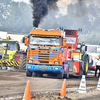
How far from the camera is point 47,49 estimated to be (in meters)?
16.2

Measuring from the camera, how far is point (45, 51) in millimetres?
16297

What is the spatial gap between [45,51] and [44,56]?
31 cm

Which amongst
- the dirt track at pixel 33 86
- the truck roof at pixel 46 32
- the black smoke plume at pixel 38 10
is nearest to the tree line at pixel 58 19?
the black smoke plume at pixel 38 10

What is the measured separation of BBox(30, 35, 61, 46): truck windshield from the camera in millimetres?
16328

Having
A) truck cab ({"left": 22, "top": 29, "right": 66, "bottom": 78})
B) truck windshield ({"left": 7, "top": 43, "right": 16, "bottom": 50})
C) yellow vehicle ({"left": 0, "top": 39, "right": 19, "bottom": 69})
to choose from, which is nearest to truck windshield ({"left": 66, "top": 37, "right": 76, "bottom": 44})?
yellow vehicle ({"left": 0, "top": 39, "right": 19, "bottom": 69})

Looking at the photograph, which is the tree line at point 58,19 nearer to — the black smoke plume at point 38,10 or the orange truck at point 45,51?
the black smoke plume at point 38,10

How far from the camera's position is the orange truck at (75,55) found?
A: 19625 millimetres

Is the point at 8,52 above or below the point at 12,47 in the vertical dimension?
below

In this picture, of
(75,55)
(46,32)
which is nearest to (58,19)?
(75,55)

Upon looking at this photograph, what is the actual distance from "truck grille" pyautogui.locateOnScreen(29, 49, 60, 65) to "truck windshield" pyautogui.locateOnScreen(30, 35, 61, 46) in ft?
1.55

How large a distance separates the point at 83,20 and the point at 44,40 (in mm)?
55313

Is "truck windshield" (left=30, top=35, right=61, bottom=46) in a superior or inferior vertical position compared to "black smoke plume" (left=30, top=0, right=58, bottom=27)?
inferior

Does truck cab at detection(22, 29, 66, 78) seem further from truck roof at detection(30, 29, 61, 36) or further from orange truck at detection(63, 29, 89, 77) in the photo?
orange truck at detection(63, 29, 89, 77)

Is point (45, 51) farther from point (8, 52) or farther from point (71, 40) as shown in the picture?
point (8, 52)
